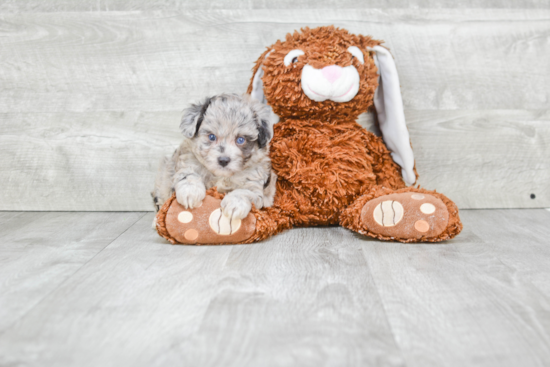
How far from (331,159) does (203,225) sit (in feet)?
1.88

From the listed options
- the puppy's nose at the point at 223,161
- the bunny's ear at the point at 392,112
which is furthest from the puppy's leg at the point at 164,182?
the bunny's ear at the point at 392,112

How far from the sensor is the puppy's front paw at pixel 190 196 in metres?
1.58

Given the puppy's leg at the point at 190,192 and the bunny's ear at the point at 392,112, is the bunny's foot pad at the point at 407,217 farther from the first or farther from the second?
the puppy's leg at the point at 190,192

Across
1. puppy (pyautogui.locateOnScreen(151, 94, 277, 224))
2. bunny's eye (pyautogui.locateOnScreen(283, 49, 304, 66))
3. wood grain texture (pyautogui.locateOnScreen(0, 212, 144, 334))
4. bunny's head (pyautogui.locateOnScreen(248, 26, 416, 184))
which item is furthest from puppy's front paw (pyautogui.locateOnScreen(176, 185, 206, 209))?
bunny's eye (pyautogui.locateOnScreen(283, 49, 304, 66))

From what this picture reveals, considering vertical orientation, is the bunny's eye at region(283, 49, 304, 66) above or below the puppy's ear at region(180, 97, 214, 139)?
above

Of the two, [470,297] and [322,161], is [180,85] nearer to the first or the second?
[322,161]

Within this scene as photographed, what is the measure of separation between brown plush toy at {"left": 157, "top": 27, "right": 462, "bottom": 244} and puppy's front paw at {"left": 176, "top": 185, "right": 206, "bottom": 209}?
2 cm

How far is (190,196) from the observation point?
Answer: 1.58 meters

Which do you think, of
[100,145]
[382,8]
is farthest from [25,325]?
[382,8]

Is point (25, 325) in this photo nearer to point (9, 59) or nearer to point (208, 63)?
point (208, 63)

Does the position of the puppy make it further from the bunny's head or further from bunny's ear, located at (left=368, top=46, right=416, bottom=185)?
bunny's ear, located at (left=368, top=46, right=416, bottom=185)

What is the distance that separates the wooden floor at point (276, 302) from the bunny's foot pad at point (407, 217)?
51mm

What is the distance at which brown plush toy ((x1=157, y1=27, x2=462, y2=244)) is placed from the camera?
5.24ft

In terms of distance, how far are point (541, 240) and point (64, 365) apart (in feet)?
5.37
